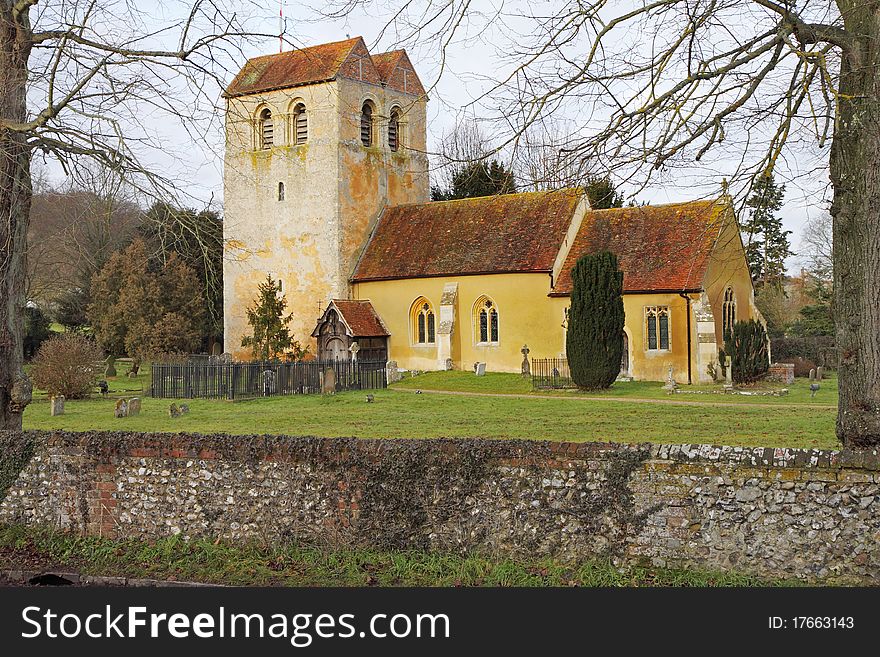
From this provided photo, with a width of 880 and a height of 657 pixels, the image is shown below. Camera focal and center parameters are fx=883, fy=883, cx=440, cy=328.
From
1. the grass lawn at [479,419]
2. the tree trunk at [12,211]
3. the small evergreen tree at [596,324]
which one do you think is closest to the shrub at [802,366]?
the small evergreen tree at [596,324]

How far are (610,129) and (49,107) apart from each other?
20.0 ft

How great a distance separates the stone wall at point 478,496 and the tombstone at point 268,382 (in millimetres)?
17686

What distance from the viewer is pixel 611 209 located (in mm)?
35812

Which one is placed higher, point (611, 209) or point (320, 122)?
point (320, 122)

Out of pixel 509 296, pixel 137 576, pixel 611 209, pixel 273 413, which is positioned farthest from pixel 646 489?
pixel 611 209

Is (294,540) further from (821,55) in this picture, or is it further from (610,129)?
(821,55)

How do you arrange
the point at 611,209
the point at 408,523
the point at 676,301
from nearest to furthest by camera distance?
1. the point at 408,523
2. the point at 676,301
3. the point at 611,209

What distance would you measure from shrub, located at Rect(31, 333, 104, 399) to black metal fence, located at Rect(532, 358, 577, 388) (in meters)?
14.1

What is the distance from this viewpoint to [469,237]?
36219 millimetres

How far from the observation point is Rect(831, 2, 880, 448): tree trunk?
25.6ft

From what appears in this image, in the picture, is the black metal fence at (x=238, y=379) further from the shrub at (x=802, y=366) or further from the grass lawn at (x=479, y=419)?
the shrub at (x=802, y=366)

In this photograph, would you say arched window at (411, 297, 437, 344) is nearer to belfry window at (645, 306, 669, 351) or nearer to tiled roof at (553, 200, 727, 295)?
tiled roof at (553, 200, 727, 295)

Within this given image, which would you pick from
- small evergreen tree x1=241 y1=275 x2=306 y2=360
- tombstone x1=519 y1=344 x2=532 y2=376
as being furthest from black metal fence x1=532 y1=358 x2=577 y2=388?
small evergreen tree x1=241 y1=275 x2=306 y2=360

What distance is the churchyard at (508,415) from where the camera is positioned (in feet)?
53.8
